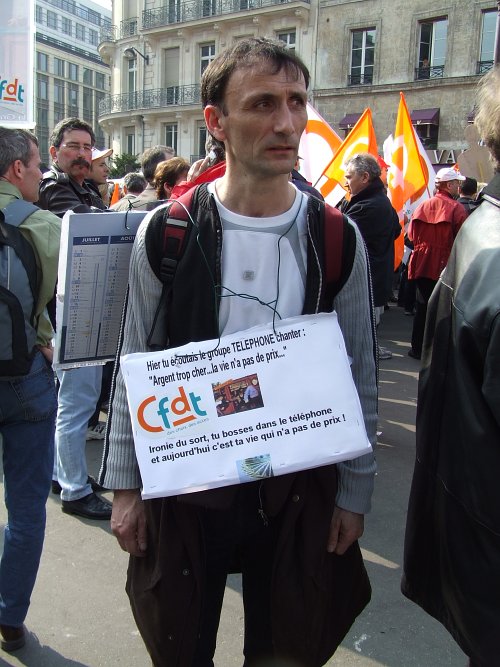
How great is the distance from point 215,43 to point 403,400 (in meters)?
29.3

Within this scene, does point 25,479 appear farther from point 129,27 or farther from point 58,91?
point 58,91

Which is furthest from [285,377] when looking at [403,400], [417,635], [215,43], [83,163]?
[215,43]

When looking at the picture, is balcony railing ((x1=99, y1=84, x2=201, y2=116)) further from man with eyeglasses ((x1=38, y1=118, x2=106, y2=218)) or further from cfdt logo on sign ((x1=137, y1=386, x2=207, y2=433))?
cfdt logo on sign ((x1=137, y1=386, x2=207, y2=433))

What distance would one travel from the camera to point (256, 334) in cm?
158

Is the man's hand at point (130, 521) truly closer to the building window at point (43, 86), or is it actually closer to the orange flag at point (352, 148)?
the orange flag at point (352, 148)

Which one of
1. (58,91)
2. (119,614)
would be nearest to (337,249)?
(119,614)

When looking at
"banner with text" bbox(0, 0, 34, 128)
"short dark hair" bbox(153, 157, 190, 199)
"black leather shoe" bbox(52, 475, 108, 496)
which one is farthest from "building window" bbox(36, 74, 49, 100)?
"banner with text" bbox(0, 0, 34, 128)

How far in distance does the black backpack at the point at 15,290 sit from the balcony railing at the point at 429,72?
24.6 metres

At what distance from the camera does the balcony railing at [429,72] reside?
23828 mm

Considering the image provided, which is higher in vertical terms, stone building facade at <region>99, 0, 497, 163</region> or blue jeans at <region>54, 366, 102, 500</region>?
stone building facade at <region>99, 0, 497, 163</region>

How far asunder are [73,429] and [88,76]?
73726 millimetres

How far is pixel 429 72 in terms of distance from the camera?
24156 mm

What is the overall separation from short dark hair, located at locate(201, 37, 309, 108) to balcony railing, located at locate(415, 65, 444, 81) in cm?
2481

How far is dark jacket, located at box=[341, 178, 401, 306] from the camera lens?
18.0ft
